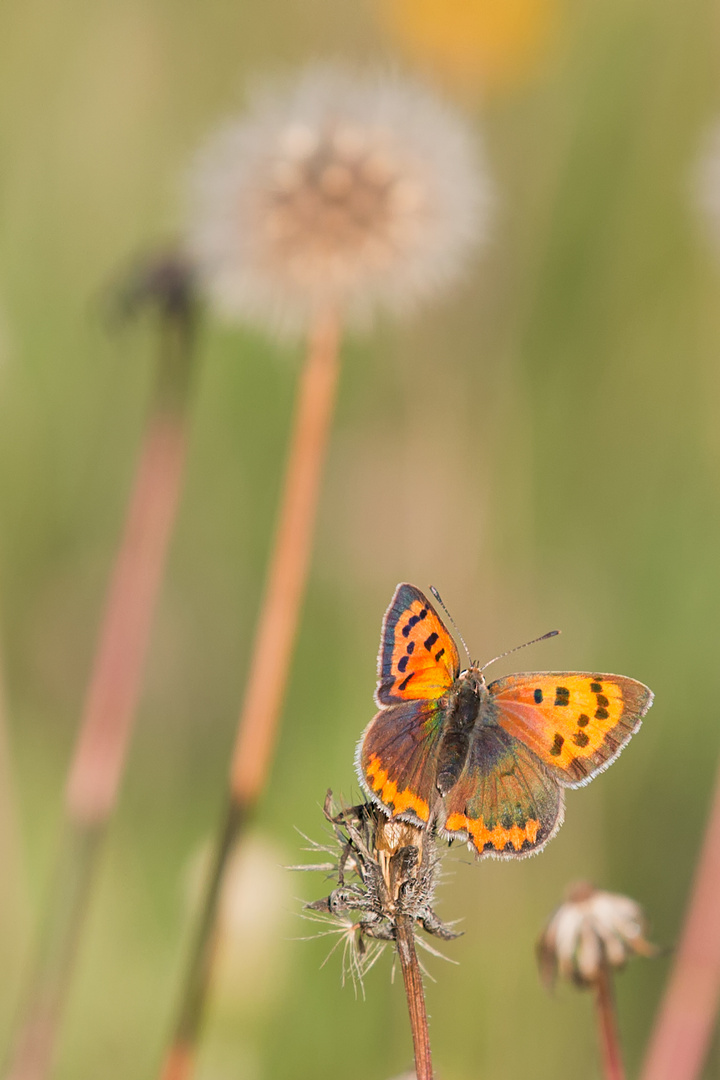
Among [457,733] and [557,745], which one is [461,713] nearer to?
[457,733]

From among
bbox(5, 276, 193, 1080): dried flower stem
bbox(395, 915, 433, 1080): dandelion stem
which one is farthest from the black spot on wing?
bbox(5, 276, 193, 1080): dried flower stem

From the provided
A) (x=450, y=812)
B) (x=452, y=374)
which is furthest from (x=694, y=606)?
(x=450, y=812)

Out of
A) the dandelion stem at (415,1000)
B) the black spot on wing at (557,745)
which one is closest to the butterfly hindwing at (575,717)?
the black spot on wing at (557,745)

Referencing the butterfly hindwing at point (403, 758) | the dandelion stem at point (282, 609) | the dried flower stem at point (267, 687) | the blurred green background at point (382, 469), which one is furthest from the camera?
A: the blurred green background at point (382, 469)

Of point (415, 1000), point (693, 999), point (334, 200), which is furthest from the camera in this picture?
point (334, 200)

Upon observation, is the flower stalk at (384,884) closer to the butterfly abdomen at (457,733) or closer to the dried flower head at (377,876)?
the dried flower head at (377,876)

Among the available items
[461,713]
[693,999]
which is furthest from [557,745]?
[693,999]
